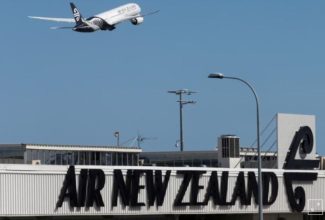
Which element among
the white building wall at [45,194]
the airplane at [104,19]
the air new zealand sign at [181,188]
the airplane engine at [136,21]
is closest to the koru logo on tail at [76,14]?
the airplane at [104,19]

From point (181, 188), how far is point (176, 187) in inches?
13.7

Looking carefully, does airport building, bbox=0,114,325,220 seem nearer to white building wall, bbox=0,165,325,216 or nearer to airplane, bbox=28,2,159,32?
white building wall, bbox=0,165,325,216

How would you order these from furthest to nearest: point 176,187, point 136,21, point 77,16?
point 136,21 < point 77,16 < point 176,187

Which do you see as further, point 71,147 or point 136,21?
point 136,21

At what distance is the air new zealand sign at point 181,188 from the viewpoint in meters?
57.3

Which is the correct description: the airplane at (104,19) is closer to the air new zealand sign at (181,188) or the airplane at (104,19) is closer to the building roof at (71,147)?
the building roof at (71,147)

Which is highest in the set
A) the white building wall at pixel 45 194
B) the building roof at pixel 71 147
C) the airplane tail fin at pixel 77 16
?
the airplane tail fin at pixel 77 16

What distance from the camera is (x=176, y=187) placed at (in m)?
62.2

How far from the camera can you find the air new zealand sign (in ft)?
188

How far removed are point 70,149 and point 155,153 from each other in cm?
1538

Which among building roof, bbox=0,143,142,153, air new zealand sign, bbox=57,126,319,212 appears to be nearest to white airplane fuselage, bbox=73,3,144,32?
building roof, bbox=0,143,142,153

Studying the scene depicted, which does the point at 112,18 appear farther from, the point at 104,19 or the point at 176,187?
the point at 176,187

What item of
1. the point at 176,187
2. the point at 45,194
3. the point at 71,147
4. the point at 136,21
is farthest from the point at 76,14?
the point at 45,194

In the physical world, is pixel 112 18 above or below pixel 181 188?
above
